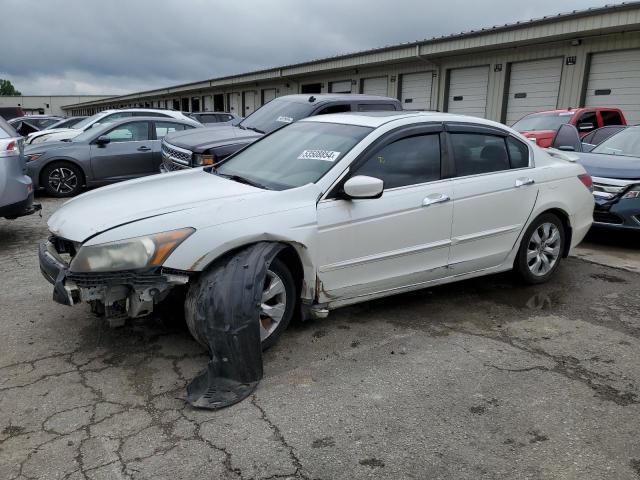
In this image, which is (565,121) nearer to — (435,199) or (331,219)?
(435,199)

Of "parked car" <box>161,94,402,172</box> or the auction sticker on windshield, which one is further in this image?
"parked car" <box>161,94,402,172</box>

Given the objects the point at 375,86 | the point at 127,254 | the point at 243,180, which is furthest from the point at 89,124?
the point at 375,86

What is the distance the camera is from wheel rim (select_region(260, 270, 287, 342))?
3.50m

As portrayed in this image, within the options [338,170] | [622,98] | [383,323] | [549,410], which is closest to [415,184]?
[338,170]

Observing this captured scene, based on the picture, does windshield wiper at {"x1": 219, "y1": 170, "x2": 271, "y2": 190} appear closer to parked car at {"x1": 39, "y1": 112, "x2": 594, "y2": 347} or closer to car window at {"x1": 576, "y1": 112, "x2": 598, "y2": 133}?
parked car at {"x1": 39, "y1": 112, "x2": 594, "y2": 347}

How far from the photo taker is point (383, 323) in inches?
165

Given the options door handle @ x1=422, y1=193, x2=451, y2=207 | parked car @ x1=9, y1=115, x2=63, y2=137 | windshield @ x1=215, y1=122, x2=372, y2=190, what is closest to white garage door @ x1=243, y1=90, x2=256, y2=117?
parked car @ x1=9, y1=115, x2=63, y2=137

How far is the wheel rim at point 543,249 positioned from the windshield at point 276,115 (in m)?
3.99

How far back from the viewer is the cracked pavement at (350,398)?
99.4 inches

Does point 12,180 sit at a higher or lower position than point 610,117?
lower

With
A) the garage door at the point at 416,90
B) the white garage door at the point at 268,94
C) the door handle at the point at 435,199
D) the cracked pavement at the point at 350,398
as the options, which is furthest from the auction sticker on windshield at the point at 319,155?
the white garage door at the point at 268,94

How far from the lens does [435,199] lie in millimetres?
4129

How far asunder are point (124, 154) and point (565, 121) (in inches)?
380

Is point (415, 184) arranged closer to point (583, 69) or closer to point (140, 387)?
point (140, 387)
